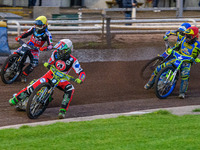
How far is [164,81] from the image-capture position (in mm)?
12391

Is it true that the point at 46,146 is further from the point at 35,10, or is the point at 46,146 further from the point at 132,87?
the point at 35,10

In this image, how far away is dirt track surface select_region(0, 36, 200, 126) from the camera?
426 inches

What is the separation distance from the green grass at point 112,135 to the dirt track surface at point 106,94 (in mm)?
1648

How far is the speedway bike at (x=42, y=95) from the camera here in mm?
9852

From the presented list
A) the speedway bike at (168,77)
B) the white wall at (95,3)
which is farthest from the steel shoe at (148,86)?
the white wall at (95,3)

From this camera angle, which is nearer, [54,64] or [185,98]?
[54,64]

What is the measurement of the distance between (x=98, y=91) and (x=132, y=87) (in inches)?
48.0

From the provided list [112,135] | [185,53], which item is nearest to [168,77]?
[185,53]

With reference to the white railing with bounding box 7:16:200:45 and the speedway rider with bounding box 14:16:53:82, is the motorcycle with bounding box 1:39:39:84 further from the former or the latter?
the white railing with bounding box 7:16:200:45

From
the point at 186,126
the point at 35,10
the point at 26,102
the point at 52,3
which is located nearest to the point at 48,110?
the point at 26,102

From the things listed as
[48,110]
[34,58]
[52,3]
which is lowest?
[48,110]

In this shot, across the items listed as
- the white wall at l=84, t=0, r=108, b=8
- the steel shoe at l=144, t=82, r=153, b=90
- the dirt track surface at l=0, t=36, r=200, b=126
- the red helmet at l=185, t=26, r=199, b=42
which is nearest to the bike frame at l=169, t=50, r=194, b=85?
the red helmet at l=185, t=26, r=199, b=42

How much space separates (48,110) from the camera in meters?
11.0

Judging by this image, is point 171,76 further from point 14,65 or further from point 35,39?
point 14,65
